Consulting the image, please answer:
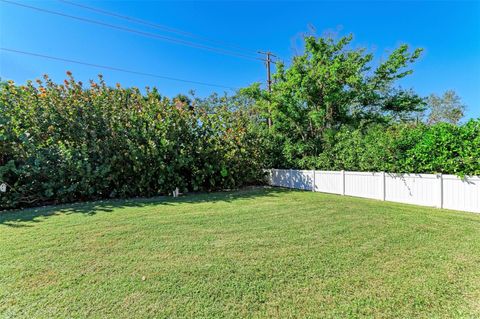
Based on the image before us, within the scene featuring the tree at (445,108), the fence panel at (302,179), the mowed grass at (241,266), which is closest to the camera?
the mowed grass at (241,266)

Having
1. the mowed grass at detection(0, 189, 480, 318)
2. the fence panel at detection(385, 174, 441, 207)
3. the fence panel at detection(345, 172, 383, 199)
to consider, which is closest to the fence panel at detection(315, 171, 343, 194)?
the fence panel at detection(345, 172, 383, 199)

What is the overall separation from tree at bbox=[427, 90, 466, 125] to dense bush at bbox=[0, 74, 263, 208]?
26294 millimetres

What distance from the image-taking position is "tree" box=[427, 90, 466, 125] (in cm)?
2469

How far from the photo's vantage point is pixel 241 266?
298 cm

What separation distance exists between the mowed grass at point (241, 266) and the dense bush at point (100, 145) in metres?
2.13

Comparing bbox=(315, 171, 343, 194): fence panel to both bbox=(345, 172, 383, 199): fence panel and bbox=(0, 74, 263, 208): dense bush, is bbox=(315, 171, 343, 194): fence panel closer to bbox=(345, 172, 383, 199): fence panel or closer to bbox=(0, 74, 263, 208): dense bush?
bbox=(345, 172, 383, 199): fence panel

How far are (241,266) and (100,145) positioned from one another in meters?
7.01

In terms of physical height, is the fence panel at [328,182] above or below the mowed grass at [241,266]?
above

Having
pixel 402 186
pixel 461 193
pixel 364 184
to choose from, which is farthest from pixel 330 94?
pixel 461 193

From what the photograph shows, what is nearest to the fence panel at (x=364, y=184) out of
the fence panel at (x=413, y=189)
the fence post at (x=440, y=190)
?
the fence panel at (x=413, y=189)

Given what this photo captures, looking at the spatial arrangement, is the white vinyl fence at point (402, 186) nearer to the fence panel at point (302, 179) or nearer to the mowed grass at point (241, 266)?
the fence panel at point (302, 179)

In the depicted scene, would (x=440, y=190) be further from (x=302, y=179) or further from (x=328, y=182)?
(x=302, y=179)

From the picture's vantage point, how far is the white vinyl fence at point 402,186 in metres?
5.80

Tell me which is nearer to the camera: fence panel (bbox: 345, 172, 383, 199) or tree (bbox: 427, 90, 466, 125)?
fence panel (bbox: 345, 172, 383, 199)
